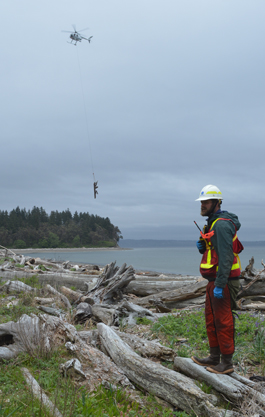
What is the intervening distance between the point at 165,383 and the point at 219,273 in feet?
5.60

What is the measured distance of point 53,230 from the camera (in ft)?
415

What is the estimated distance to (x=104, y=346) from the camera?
5871 mm

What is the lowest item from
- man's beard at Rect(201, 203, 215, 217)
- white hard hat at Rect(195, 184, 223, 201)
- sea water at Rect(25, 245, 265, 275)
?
sea water at Rect(25, 245, 265, 275)

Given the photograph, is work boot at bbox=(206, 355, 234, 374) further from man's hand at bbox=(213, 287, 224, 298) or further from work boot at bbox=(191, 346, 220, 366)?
man's hand at bbox=(213, 287, 224, 298)

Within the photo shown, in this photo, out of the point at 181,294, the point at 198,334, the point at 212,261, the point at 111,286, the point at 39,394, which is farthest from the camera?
the point at 111,286

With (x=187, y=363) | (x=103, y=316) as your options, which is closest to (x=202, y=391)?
(x=187, y=363)

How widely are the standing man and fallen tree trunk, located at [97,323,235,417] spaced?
0.54 metres

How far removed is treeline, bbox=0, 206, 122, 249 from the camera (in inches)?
4621

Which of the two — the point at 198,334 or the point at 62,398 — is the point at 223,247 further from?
the point at 198,334

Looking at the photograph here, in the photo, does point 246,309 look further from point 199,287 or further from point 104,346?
point 104,346

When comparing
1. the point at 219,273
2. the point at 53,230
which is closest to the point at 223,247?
the point at 219,273

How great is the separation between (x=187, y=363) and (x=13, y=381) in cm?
259

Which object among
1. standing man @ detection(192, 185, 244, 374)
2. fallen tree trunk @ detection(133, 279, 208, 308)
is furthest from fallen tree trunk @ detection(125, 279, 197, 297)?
standing man @ detection(192, 185, 244, 374)

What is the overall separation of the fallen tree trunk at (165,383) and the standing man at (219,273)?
0.54 m
